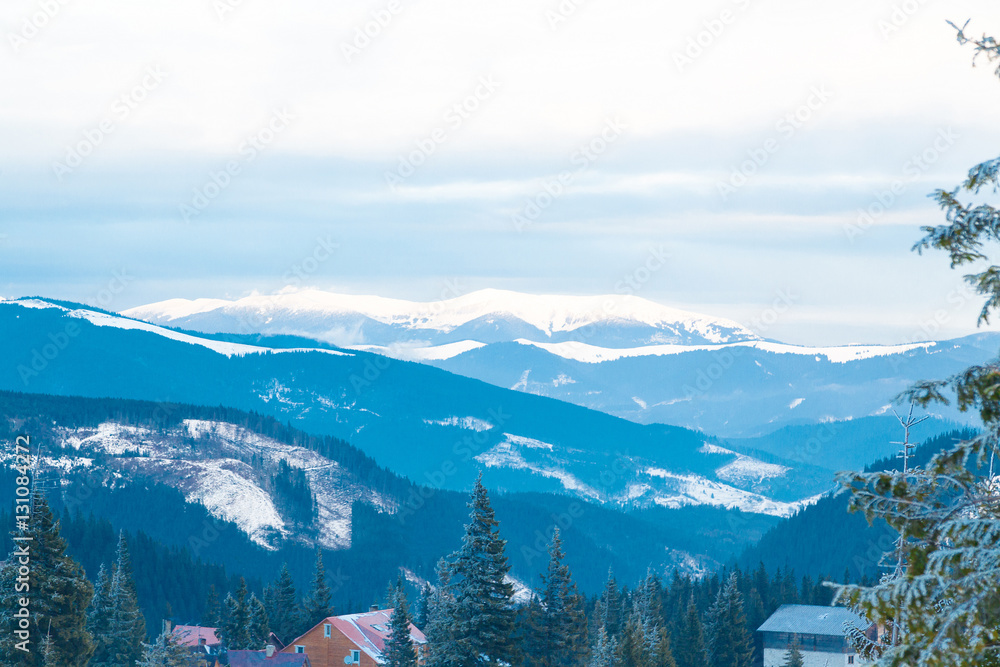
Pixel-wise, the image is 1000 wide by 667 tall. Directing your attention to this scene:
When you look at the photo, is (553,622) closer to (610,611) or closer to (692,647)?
(692,647)

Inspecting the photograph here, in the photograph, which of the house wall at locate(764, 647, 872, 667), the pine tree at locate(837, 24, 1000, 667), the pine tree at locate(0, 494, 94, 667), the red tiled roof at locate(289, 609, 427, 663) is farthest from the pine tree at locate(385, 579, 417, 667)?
the pine tree at locate(837, 24, 1000, 667)

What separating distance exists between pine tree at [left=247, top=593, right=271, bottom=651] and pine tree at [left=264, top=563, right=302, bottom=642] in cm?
568

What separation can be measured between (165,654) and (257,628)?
3799 centimetres

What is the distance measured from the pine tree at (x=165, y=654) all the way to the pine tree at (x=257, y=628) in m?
30.8

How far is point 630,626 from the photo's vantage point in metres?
70.1

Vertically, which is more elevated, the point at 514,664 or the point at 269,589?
the point at 269,589

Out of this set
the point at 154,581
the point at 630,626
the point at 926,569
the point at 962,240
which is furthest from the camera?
the point at 154,581

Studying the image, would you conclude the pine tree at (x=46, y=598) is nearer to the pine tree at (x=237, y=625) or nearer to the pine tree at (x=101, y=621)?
the pine tree at (x=101, y=621)

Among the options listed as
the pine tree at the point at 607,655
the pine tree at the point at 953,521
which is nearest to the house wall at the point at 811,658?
the pine tree at the point at 607,655

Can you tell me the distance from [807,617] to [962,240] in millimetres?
108385

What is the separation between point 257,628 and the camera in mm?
102625

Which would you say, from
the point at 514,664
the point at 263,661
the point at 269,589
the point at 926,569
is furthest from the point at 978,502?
the point at 269,589

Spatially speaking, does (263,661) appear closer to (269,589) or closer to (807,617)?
(269,589)

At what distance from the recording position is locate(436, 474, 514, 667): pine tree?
45062mm
